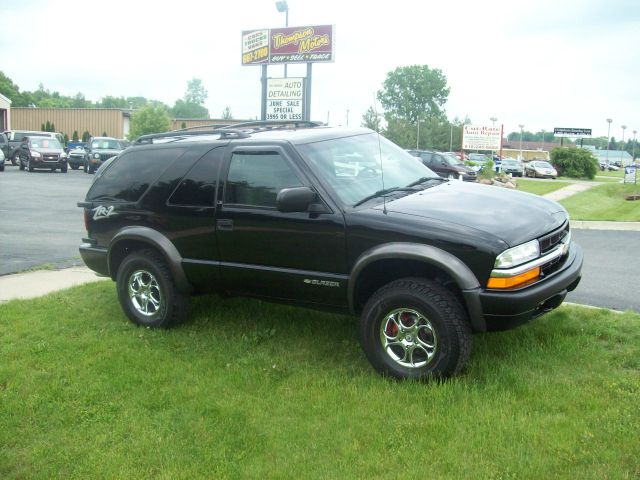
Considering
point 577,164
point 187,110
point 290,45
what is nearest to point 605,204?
point 290,45

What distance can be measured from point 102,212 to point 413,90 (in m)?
123

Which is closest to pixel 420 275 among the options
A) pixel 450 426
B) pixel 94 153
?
pixel 450 426

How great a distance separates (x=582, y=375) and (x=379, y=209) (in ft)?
6.04

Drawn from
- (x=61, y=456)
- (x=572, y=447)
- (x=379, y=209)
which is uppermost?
(x=379, y=209)

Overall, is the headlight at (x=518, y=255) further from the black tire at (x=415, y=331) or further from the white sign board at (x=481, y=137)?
the white sign board at (x=481, y=137)

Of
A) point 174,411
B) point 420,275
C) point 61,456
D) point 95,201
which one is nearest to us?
point 61,456

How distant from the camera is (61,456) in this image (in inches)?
157

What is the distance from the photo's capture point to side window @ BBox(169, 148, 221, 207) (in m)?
5.79

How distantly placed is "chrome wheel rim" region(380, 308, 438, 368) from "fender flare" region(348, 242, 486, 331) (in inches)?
13.1

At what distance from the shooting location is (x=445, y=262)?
4504 millimetres

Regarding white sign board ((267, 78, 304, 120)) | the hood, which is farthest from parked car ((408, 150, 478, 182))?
the hood

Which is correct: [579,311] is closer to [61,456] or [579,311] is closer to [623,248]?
[61,456]

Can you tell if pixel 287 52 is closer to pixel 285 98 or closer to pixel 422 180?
pixel 285 98

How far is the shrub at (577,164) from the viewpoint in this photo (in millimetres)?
43812
